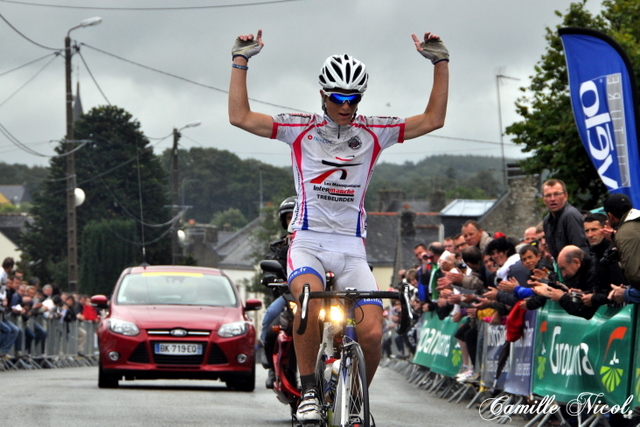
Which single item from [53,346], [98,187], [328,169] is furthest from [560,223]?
[98,187]

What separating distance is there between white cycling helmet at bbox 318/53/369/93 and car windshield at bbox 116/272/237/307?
8.80 metres

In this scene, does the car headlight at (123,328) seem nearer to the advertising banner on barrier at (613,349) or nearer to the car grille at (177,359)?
the car grille at (177,359)

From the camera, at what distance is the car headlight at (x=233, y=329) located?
14867mm

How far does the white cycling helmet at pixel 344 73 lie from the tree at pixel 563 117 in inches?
941

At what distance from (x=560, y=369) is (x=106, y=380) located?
6296mm

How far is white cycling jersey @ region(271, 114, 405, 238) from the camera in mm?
7340

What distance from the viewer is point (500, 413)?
39.7 feet

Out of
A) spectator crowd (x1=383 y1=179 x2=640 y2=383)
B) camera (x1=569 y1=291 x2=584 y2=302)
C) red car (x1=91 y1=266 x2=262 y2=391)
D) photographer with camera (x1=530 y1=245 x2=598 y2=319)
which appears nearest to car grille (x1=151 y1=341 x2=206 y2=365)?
→ red car (x1=91 y1=266 x2=262 y2=391)

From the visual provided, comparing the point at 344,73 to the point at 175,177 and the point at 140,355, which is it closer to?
the point at 140,355

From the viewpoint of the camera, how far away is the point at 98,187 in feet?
246

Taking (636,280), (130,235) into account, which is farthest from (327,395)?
(130,235)

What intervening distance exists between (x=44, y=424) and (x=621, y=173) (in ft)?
26.3

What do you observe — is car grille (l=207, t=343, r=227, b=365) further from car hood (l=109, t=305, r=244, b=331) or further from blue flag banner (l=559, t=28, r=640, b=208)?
blue flag banner (l=559, t=28, r=640, b=208)

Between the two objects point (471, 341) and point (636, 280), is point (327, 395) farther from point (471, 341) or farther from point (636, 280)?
point (471, 341)
